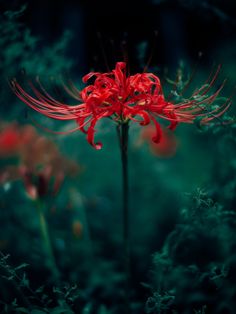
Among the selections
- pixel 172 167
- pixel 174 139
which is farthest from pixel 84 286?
pixel 174 139

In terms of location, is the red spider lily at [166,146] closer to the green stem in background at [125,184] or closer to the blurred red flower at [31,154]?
the blurred red flower at [31,154]

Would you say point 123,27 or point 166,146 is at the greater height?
point 123,27

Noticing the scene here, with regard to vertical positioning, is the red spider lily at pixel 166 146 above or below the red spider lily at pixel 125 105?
below

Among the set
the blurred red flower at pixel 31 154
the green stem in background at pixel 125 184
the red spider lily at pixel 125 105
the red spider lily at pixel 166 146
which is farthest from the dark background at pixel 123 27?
the green stem in background at pixel 125 184

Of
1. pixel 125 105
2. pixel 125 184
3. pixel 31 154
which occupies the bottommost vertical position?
pixel 125 184

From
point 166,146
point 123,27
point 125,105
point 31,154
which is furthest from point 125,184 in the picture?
point 123,27

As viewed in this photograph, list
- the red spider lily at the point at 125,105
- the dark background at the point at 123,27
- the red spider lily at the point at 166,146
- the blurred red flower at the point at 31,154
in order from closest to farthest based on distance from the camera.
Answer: the red spider lily at the point at 125,105
the blurred red flower at the point at 31,154
the red spider lily at the point at 166,146
the dark background at the point at 123,27

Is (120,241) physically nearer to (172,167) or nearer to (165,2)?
(172,167)

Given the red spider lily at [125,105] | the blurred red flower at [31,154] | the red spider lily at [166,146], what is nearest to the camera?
the red spider lily at [125,105]

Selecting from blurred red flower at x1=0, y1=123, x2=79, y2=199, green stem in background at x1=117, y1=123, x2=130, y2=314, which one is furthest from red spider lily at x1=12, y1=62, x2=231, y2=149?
blurred red flower at x1=0, y1=123, x2=79, y2=199

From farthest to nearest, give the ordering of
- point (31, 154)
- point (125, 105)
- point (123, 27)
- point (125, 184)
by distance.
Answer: point (123, 27) < point (31, 154) < point (125, 184) < point (125, 105)

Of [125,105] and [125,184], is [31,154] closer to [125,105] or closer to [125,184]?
[125,184]
